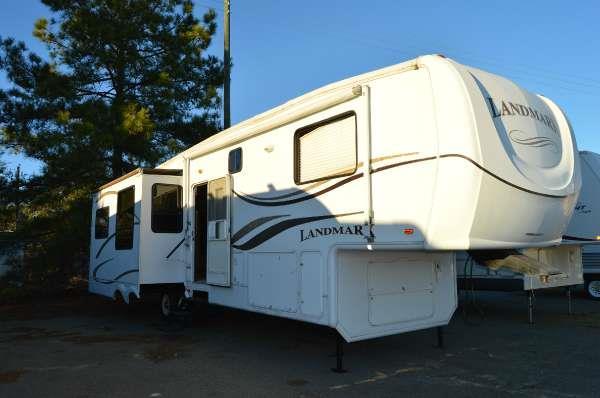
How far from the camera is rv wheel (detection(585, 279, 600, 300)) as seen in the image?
11.0 metres

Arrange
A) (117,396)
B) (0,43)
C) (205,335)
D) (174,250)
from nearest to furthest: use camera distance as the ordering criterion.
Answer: (117,396)
(205,335)
(174,250)
(0,43)

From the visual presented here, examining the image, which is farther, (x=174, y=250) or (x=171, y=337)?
(x=174, y=250)

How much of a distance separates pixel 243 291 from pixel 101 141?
23.5 feet

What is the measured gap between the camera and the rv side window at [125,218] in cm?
865

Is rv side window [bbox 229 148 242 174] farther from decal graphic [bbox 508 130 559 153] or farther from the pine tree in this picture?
the pine tree

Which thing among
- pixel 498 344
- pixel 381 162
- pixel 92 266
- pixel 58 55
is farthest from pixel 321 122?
pixel 58 55

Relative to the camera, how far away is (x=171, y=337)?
7.62 metres

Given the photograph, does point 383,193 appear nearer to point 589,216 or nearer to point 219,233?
point 219,233

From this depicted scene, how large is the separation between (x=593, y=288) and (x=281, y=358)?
820 centimetres

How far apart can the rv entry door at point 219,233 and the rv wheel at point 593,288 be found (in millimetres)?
8465

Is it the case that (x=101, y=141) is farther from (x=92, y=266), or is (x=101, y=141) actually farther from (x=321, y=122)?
(x=321, y=122)

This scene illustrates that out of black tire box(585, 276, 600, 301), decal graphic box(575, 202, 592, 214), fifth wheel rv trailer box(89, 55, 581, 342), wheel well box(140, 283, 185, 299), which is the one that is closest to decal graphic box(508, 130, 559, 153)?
fifth wheel rv trailer box(89, 55, 581, 342)

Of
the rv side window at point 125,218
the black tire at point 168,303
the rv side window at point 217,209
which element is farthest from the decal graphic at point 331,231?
the rv side window at point 125,218

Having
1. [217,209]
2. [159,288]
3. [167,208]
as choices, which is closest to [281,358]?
[217,209]
